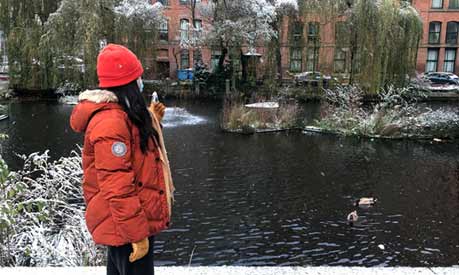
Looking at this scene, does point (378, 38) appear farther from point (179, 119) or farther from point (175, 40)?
point (175, 40)

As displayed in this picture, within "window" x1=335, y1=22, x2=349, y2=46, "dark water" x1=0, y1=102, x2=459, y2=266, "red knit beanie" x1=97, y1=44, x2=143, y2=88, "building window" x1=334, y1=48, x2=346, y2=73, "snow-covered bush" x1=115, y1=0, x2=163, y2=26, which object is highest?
"snow-covered bush" x1=115, y1=0, x2=163, y2=26

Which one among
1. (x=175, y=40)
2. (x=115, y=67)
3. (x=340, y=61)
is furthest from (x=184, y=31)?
(x=115, y=67)

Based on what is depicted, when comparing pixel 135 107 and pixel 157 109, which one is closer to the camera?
pixel 135 107

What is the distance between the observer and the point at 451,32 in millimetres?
32906

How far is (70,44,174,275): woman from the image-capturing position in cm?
196

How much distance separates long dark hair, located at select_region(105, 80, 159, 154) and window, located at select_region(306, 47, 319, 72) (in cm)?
2207

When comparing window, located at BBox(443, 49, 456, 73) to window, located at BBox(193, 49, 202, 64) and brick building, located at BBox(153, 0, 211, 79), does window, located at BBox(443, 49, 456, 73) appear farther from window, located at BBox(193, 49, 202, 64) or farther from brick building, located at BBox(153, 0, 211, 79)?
window, located at BBox(193, 49, 202, 64)

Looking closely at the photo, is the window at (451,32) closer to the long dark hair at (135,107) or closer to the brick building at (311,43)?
the brick building at (311,43)

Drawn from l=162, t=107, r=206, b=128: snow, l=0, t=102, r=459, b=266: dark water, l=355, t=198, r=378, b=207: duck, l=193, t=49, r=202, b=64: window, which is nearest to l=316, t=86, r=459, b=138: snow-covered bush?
l=0, t=102, r=459, b=266: dark water

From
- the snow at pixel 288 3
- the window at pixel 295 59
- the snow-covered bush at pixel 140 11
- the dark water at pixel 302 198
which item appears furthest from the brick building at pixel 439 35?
the dark water at pixel 302 198

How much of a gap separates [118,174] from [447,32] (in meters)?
36.0

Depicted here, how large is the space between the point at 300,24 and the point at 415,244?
18.1 metres

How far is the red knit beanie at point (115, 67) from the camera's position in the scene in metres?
2.02

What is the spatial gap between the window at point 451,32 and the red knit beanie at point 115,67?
117 ft
